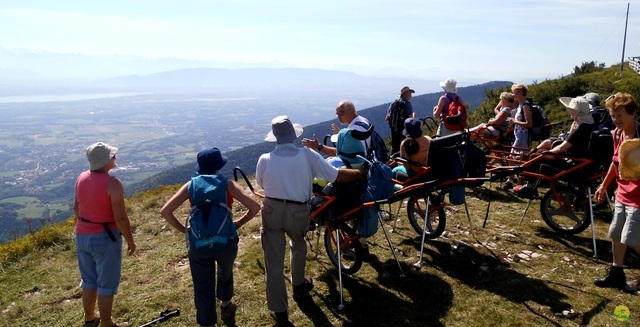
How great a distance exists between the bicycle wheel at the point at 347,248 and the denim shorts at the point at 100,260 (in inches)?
120

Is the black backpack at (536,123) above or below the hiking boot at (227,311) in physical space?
above

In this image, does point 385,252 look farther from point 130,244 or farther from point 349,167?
point 130,244

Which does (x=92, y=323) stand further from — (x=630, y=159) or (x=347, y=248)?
(x=630, y=159)

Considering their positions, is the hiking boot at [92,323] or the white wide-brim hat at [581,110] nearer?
the hiking boot at [92,323]

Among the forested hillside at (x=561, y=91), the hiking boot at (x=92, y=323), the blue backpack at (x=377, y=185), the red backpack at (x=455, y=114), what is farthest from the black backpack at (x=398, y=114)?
the forested hillside at (x=561, y=91)

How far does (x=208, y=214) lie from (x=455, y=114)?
7.58m

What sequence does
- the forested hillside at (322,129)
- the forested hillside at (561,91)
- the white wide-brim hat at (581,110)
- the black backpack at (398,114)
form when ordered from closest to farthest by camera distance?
the white wide-brim hat at (581,110)
the black backpack at (398,114)
the forested hillside at (561,91)
the forested hillside at (322,129)

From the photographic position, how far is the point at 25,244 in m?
9.48

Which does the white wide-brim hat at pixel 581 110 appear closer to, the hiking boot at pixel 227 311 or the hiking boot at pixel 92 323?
the hiking boot at pixel 227 311

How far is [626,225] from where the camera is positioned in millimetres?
5379

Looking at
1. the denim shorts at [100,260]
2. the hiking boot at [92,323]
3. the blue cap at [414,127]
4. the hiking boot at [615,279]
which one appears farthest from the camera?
the blue cap at [414,127]

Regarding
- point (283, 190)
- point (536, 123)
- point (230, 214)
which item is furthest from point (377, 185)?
point (536, 123)

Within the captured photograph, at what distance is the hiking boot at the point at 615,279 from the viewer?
571cm

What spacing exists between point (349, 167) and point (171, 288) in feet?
12.3
